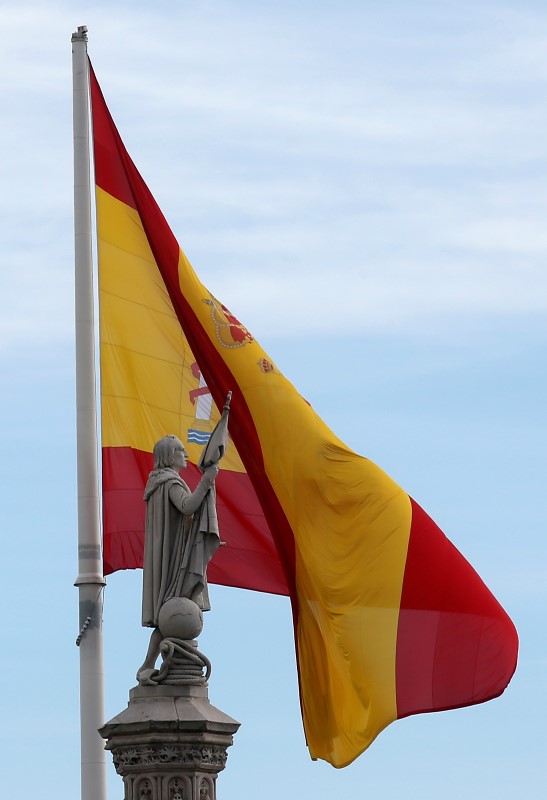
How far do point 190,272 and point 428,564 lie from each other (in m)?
5.60

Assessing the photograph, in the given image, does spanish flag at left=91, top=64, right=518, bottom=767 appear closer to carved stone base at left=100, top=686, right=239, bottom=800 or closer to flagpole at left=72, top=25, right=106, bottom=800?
flagpole at left=72, top=25, right=106, bottom=800

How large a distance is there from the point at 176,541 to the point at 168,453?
1161 mm

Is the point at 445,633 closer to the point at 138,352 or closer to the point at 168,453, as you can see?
the point at 168,453

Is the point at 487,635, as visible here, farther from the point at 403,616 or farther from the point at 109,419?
the point at 109,419

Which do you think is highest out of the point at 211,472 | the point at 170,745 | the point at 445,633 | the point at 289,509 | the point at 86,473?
the point at 86,473

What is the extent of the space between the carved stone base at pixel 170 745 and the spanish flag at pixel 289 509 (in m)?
3.05

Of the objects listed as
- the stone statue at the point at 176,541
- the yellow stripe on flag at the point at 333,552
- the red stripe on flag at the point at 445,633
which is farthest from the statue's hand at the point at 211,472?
the red stripe on flag at the point at 445,633

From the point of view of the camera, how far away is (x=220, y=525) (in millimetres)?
33875

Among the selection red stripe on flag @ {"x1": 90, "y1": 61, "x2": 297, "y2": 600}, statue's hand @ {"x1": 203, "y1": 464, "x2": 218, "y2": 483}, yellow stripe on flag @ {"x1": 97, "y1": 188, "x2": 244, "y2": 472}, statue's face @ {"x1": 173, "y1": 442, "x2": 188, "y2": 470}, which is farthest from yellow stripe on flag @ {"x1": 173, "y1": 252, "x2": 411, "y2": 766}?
statue's hand @ {"x1": 203, "y1": 464, "x2": 218, "y2": 483}

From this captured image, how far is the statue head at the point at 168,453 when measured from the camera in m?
30.7

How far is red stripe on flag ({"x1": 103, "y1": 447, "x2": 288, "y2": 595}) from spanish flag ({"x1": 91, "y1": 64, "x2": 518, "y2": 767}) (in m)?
0.02

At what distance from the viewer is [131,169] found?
35.3 metres

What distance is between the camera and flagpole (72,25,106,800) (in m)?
33.0

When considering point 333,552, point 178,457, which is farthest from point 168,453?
point 333,552
